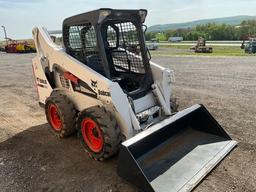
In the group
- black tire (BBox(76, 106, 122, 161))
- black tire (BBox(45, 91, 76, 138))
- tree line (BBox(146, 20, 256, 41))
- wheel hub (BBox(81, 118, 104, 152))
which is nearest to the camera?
black tire (BBox(76, 106, 122, 161))

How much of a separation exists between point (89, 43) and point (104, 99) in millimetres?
929

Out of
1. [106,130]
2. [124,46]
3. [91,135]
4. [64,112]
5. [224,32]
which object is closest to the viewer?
[106,130]

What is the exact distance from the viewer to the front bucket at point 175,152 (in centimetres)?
301

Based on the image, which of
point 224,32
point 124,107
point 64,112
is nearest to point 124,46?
point 124,107

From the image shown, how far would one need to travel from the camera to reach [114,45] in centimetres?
449

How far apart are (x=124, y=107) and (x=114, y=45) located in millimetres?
1372

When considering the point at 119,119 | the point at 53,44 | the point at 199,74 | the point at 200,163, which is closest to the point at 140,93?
the point at 119,119

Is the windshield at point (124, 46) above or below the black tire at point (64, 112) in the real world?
above

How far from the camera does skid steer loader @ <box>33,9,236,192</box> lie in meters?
3.34

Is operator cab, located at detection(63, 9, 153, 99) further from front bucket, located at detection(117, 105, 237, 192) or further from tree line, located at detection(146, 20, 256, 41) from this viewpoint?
tree line, located at detection(146, 20, 256, 41)

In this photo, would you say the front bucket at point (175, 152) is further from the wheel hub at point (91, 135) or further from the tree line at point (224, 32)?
the tree line at point (224, 32)

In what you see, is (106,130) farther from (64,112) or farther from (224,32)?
(224,32)

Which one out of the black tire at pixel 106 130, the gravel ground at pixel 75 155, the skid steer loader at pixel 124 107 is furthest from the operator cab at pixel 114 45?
the gravel ground at pixel 75 155

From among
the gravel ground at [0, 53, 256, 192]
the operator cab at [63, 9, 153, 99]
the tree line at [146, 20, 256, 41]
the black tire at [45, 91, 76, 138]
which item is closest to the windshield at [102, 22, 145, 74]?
the operator cab at [63, 9, 153, 99]
